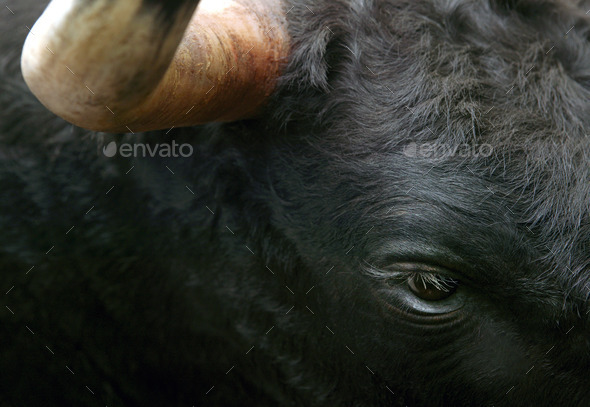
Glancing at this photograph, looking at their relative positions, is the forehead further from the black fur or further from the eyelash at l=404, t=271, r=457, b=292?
the eyelash at l=404, t=271, r=457, b=292

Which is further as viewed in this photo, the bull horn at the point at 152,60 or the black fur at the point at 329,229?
the black fur at the point at 329,229

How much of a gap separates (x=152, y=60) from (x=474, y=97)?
3.81ft

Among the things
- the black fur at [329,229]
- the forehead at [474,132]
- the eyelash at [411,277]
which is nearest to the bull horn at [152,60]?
the black fur at [329,229]

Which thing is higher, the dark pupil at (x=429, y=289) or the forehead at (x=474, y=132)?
the forehead at (x=474, y=132)

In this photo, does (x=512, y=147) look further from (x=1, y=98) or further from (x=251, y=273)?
(x=1, y=98)

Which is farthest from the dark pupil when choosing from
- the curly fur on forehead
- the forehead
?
the curly fur on forehead

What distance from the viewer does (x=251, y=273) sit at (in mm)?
2582

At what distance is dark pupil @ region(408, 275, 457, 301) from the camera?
227 centimetres

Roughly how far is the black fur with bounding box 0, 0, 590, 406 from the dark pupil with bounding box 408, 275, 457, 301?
59mm

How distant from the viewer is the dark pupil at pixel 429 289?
227cm

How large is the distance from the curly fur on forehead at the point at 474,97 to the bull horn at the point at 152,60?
19 centimetres

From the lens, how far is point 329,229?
244 centimetres

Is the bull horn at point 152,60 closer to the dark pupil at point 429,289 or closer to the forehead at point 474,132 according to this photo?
the forehead at point 474,132

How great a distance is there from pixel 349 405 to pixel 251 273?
2.04 feet
